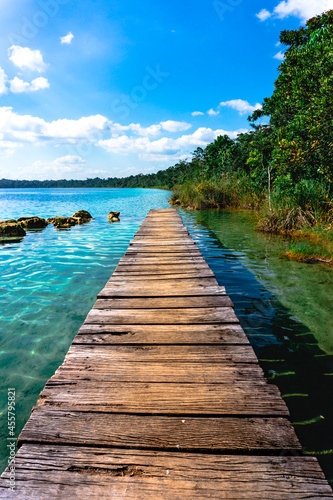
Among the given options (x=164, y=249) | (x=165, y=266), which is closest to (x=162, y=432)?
(x=165, y=266)

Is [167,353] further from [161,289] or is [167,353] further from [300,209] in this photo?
[300,209]

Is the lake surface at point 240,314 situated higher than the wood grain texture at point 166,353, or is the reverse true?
the wood grain texture at point 166,353

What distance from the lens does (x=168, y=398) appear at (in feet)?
4.89

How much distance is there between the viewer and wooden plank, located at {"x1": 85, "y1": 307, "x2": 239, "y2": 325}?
7.75 ft

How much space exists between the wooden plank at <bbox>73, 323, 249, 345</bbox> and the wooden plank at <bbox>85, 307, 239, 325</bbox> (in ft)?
0.25

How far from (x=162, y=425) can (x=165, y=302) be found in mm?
1515

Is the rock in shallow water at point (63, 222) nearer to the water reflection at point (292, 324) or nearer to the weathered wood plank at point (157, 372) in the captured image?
the water reflection at point (292, 324)

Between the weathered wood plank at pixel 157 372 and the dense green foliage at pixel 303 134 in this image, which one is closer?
the weathered wood plank at pixel 157 372

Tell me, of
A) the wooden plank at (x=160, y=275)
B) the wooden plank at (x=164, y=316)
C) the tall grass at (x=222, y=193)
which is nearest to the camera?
the wooden plank at (x=164, y=316)

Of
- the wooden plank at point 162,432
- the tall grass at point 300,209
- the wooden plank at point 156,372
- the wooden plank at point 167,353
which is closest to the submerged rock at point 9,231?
the tall grass at point 300,209

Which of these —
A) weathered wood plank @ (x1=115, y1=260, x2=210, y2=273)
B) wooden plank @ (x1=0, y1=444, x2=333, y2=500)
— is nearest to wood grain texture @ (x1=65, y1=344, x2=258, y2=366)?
wooden plank @ (x1=0, y1=444, x2=333, y2=500)

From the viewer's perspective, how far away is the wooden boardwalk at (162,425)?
104 centimetres

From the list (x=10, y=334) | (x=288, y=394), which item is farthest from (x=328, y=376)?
(x=10, y=334)

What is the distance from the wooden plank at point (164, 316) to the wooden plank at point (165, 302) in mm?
70
